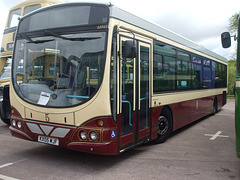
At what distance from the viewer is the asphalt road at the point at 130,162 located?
4.70 metres

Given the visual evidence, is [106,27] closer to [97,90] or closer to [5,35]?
Answer: [97,90]

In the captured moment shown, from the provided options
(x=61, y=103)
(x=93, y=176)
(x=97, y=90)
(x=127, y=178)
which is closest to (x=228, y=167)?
(x=127, y=178)

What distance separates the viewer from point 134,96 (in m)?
5.43

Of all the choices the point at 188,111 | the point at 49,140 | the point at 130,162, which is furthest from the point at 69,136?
the point at 188,111

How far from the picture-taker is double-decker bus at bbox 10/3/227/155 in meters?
4.63

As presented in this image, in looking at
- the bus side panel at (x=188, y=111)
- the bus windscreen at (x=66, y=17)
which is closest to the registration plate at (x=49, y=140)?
the bus windscreen at (x=66, y=17)

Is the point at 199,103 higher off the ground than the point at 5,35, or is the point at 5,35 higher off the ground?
the point at 5,35

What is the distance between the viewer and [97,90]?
459 centimetres

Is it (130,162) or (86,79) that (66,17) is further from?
(130,162)

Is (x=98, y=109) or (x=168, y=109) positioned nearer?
(x=98, y=109)

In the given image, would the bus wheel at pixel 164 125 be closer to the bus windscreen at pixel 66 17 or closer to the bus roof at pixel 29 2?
the bus windscreen at pixel 66 17

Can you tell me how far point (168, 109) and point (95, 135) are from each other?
315 centimetres

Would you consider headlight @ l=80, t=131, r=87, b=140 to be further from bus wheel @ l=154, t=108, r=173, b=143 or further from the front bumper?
bus wheel @ l=154, t=108, r=173, b=143

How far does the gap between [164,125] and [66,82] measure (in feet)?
10.7
